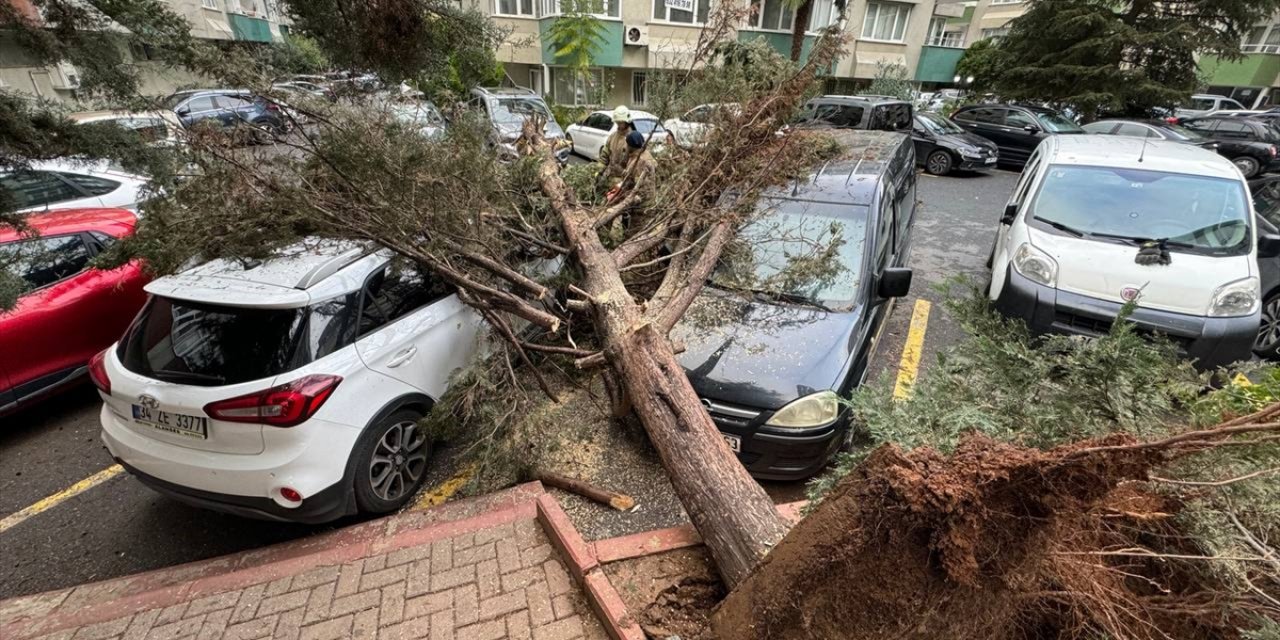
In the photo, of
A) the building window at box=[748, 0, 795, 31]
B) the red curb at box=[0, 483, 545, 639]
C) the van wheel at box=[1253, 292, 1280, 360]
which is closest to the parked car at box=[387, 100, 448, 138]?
the red curb at box=[0, 483, 545, 639]

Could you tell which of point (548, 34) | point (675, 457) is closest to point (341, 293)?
point (675, 457)

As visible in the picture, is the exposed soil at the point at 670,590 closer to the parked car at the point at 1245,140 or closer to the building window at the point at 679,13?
the parked car at the point at 1245,140

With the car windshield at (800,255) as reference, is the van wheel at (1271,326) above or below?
below

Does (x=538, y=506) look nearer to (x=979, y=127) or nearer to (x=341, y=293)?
(x=341, y=293)

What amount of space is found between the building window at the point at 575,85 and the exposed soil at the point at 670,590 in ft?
59.7

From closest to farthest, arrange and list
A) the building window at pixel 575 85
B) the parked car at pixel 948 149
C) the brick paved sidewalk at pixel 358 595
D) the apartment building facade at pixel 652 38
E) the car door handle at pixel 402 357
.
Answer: the brick paved sidewalk at pixel 358 595, the car door handle at pixel 402 357, the parked car at pixel 948 149, the building window at pixel 575 85, the apartment building facade at pixel 652 38

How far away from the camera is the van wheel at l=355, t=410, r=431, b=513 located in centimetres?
319

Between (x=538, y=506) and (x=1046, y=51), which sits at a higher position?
(x=1046, y=51)

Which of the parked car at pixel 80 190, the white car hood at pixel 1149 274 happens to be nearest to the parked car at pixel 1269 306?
the white car hood at pixel 1149 274

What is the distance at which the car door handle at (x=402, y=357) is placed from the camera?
10.8 ft

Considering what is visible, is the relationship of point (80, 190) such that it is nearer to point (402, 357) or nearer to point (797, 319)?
point (402, 357)

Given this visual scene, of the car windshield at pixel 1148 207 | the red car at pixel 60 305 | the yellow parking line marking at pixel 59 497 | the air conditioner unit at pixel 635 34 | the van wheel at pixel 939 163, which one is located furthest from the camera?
the air conditioner unit at pixel 635 34

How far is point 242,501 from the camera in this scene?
2.93 meters

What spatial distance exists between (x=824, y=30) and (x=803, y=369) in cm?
344
